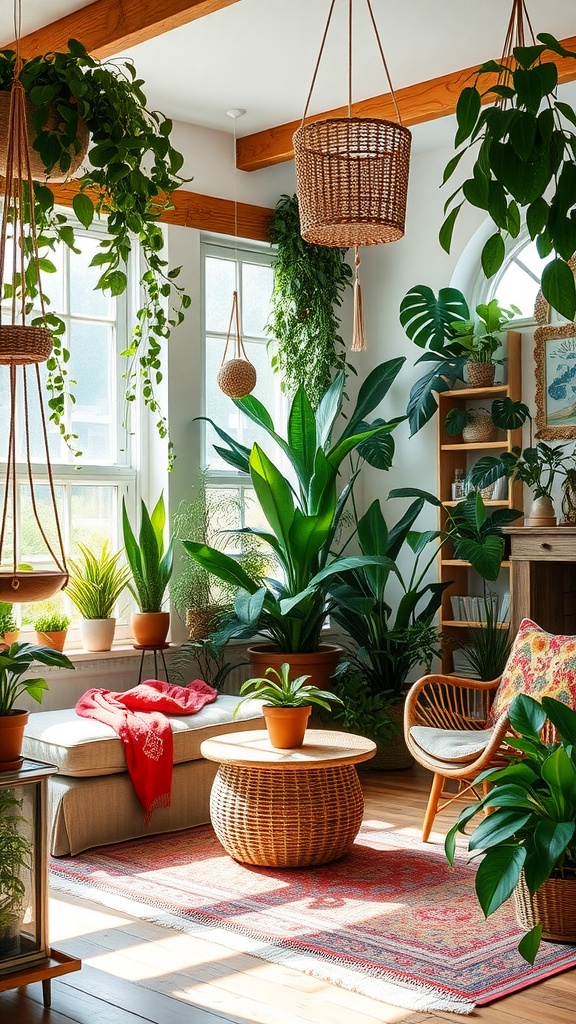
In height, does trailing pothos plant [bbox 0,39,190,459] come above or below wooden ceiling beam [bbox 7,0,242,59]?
below

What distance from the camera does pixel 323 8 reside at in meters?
4.63

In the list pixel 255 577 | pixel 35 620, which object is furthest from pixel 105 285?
pixel 255 577

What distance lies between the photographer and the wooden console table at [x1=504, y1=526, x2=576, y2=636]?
5.16 m

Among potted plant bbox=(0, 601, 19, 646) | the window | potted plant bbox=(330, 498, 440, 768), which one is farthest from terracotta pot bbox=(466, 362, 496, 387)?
potted plant bbox=(0, 601, 19, 646)

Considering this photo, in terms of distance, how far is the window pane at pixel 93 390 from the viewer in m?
5.80

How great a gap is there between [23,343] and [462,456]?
13.9 ft

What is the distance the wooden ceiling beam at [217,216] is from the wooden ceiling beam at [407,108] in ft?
0.92

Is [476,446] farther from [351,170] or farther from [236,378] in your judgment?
[351,170]

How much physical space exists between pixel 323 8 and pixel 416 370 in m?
2.37

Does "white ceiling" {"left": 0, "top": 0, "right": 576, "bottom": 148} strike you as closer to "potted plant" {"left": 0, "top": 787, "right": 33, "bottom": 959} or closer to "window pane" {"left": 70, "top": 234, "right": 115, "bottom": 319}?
"window pane" {"left": 70, "top": 234, "right": 115, "bottom": 319}

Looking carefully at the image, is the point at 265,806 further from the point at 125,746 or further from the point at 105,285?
the point at 105,285

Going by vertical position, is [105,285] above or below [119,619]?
above

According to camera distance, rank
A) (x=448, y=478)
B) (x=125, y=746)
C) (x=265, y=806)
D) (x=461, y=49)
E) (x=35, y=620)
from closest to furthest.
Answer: (x=265, y=806) < (x=125, y=746) < (x=461, y=49) < (x=35, y=620) < (x=448, y=478)

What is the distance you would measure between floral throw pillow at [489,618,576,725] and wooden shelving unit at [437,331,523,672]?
1.31 meters
